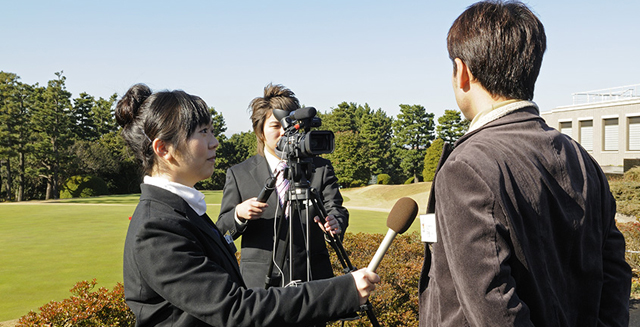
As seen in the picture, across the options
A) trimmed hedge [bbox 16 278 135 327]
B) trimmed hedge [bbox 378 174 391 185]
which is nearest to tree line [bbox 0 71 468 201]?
trimmed hedge [bbox 378 174 391 185]

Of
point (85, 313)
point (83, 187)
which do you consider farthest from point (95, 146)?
point (85, 313)

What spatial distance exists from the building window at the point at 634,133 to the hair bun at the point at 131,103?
37.9 metres

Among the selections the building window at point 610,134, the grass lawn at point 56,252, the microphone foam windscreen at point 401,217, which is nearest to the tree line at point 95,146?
the grass lawn at point 56,252

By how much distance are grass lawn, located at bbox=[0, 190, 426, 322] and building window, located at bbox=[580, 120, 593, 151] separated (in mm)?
25590

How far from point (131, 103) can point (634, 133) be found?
38.4m

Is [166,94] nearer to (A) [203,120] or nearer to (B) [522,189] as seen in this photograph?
(A) [203,120]

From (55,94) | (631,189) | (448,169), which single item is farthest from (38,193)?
(448,169)

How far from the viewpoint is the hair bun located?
1.78 metres

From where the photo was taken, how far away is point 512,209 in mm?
1387

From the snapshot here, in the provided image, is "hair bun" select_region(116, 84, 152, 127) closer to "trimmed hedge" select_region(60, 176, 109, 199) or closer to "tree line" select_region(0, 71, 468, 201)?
"tree line" select_region(0, 71, 468, 201)

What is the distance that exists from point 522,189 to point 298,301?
0.82 meters

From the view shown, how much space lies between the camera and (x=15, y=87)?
2802 centimetres

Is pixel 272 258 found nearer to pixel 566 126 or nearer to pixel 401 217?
pixel 401 217

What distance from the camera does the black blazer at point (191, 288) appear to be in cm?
149
